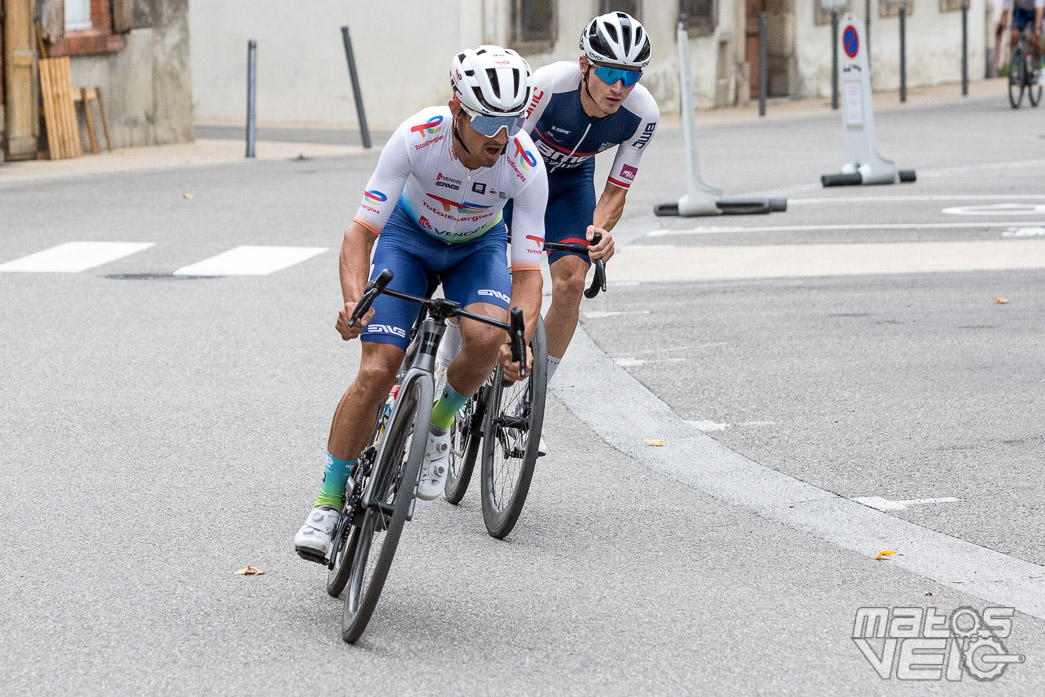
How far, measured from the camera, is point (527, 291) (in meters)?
5.29

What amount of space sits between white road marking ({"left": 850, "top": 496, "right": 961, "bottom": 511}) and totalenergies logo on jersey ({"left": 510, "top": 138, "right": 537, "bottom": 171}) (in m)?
1.95

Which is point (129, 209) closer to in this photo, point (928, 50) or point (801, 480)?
point (801, 480)

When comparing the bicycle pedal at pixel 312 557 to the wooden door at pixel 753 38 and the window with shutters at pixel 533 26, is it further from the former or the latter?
the wooden door at pixel 753 38

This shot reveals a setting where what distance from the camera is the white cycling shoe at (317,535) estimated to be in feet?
16.3

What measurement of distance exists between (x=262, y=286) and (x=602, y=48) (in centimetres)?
548

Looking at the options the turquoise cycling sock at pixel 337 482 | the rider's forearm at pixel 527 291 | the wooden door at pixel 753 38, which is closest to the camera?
the turquoise cycling sock at pixel 337 482

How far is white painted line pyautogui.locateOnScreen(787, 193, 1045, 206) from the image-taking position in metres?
16.2

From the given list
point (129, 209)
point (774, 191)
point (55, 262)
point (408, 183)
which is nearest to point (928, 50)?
point (774, 191)

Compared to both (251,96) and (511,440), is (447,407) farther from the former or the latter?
(251,96)

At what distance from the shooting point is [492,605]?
504 centimetres

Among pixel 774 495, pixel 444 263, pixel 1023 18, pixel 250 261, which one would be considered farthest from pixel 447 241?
pixel 1023 18

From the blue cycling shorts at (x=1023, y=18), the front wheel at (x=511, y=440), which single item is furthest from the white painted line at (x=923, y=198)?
the blue cycling shorts at (x=1023, y=18)

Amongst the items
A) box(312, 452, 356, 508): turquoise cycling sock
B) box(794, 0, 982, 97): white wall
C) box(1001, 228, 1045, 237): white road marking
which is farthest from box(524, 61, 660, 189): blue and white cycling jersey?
box(794, 0, 982, 97): white wall

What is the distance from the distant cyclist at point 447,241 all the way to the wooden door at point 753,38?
96.3ft
